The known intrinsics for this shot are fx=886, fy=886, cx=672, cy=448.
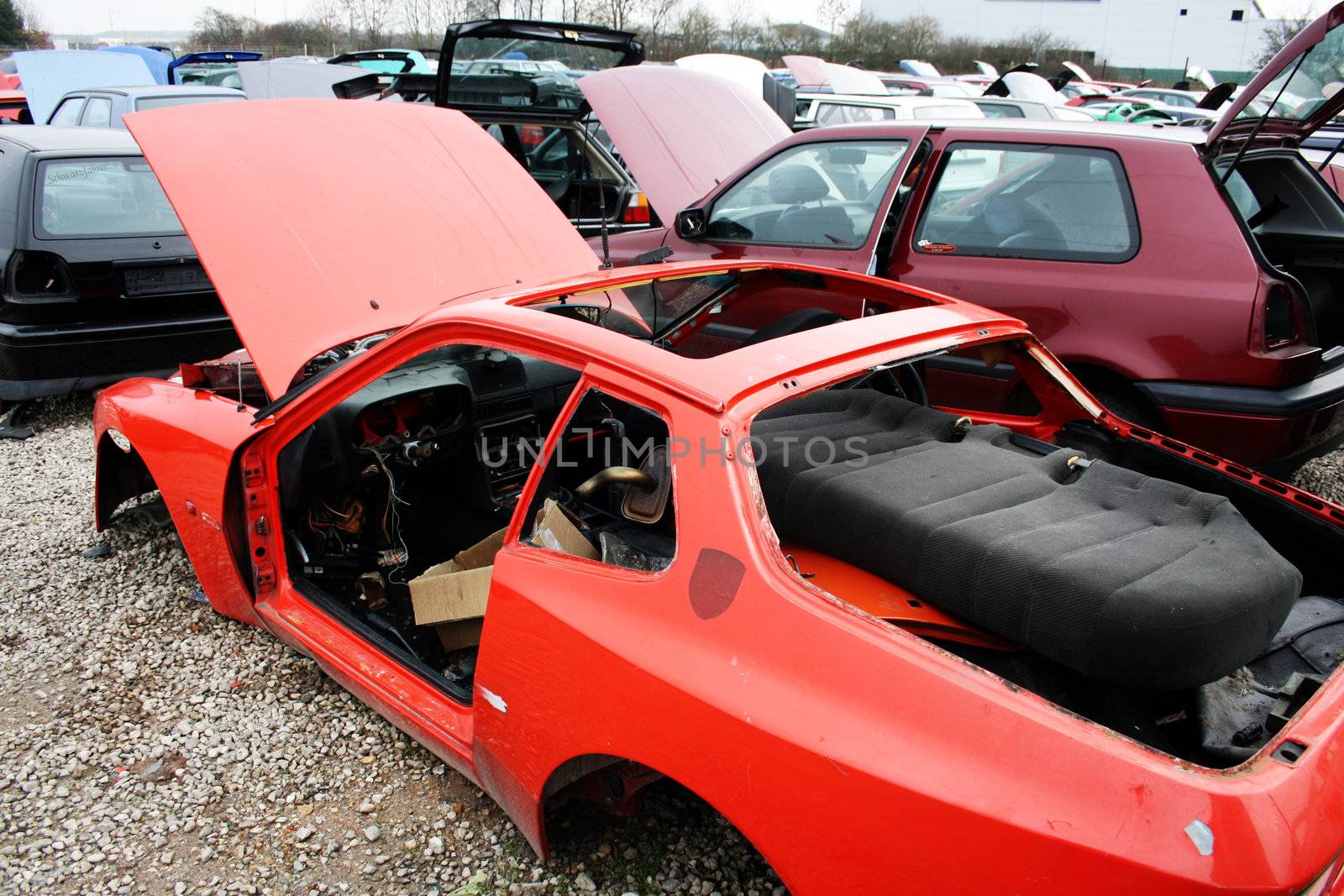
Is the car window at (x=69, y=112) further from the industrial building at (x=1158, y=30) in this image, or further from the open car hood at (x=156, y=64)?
the industrial building at (x=1158, y=30)

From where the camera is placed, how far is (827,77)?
13.5 metres

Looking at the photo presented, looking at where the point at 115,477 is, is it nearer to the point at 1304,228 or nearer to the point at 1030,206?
the point at 1030,206

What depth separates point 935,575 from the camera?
1.79m

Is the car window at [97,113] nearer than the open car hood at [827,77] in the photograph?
Yes

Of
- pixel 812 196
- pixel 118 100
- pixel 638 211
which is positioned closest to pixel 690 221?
pixel 812 196

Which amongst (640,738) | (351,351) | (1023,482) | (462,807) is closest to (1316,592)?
(1023,482)

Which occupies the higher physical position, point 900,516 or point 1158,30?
point 1158,30

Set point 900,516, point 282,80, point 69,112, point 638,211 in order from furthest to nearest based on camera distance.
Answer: point 282,80, point 69,112, point 638,211, point 900,516

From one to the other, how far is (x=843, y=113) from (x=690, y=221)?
680 cm

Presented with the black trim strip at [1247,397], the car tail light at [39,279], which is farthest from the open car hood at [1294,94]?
the car tail light at [39,279]

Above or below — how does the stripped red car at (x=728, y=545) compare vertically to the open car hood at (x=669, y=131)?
below

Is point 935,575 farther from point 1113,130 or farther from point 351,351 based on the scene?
point 1113,130

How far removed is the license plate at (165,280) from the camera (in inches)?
187

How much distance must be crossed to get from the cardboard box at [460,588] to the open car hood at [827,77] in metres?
12.1
